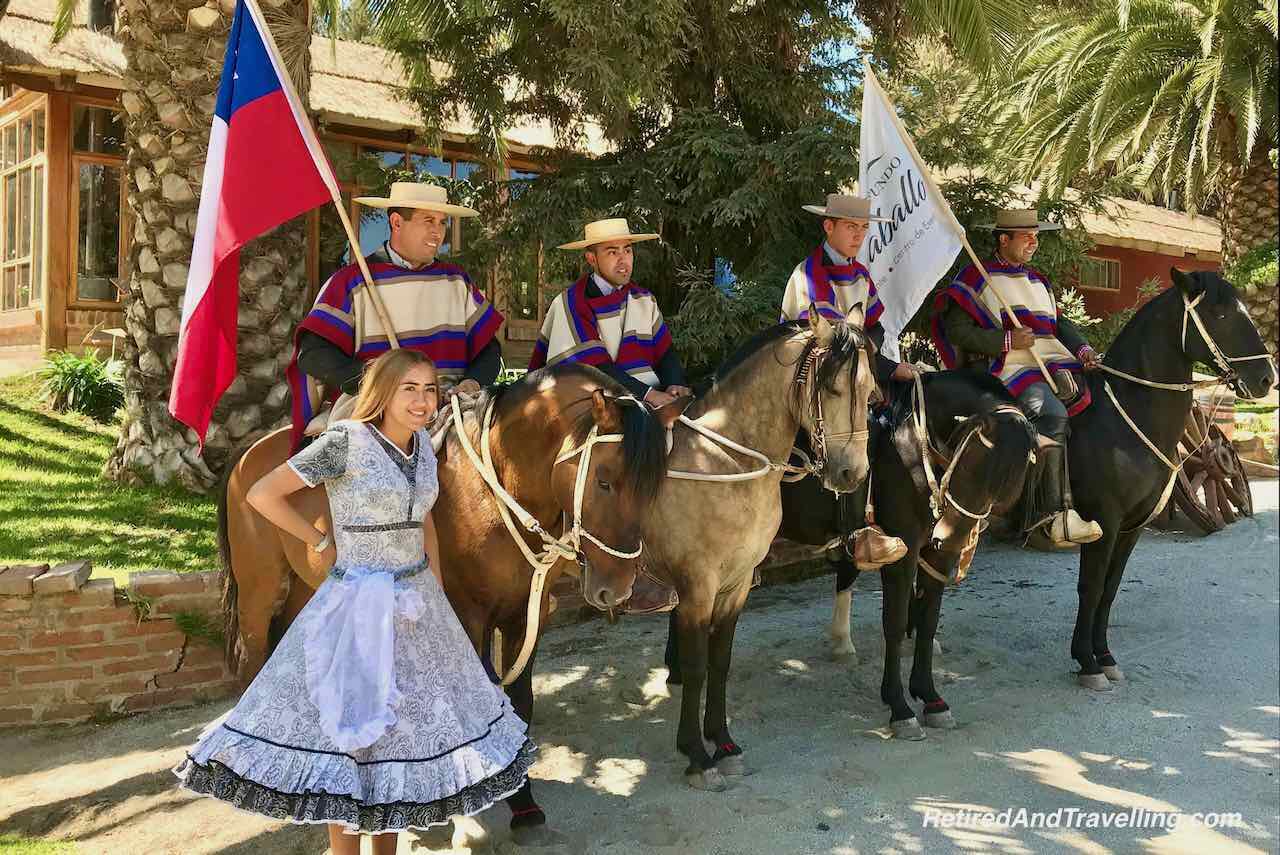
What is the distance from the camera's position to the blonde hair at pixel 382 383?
316cm

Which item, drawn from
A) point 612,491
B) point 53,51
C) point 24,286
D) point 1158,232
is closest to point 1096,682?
point 612,491

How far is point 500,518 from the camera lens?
373 cm

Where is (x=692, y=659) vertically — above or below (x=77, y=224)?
below

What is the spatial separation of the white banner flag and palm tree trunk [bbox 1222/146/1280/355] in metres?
12.7

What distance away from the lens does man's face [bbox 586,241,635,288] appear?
5.16 meters

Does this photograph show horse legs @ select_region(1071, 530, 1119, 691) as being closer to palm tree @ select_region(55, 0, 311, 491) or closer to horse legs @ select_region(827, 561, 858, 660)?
horse legs @ select_region(827, 561, 858, 660)

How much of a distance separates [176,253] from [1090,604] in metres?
6.95

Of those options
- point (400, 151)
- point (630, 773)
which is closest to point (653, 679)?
point (630, 773)

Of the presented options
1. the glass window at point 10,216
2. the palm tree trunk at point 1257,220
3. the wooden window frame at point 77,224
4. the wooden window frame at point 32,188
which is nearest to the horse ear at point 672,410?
the wooden window frame at point 77,224

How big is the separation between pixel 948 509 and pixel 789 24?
4.65 m

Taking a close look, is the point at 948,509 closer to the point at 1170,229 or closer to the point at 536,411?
the point at 536,411

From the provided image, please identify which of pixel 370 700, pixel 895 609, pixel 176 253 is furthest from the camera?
pixel 176 253

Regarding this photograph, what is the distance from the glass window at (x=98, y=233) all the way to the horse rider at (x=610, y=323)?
959 cm

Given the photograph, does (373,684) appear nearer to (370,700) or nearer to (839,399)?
(370,700)
